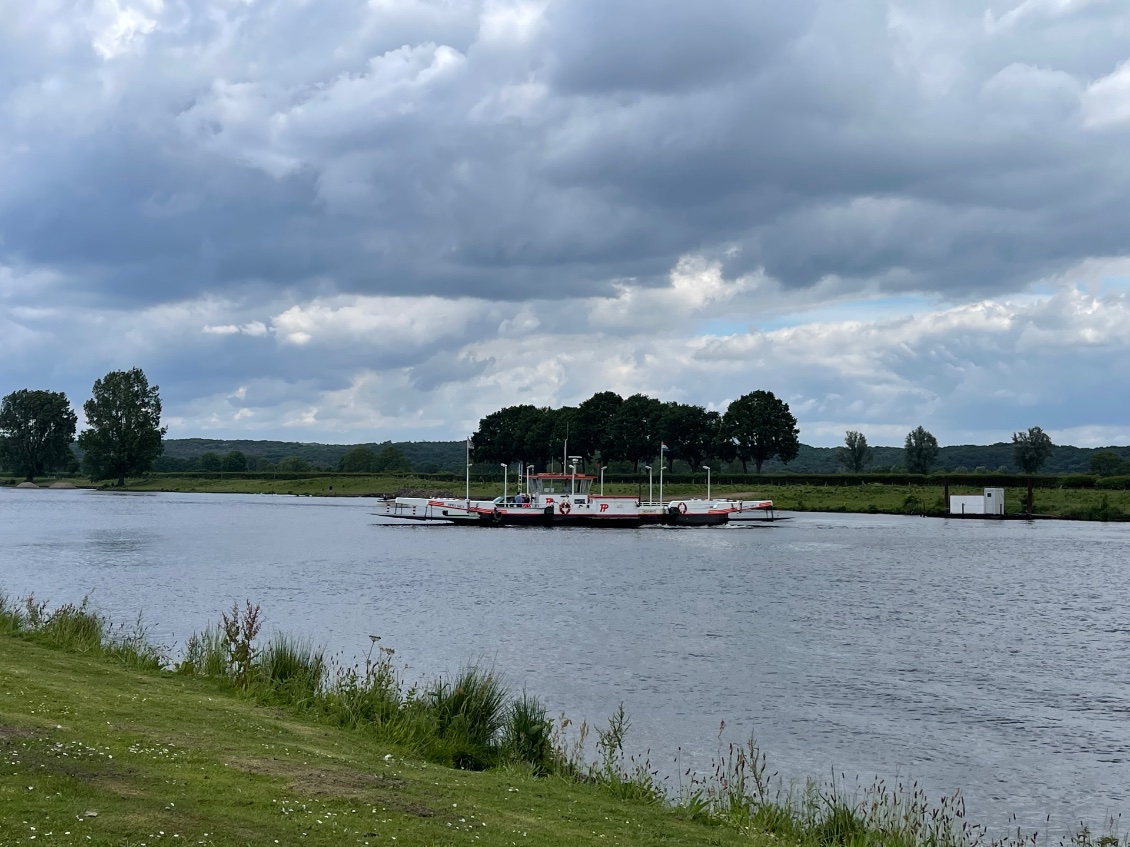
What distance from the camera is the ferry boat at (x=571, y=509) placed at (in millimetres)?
102000

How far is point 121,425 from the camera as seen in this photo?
194m

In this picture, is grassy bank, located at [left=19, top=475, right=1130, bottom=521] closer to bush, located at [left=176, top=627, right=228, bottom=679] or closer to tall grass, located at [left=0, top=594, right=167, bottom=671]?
bush, located at [left=176, top=627, right=228, bottom=679]


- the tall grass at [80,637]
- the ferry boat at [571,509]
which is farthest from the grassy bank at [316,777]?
the ferry boat at [571,509]

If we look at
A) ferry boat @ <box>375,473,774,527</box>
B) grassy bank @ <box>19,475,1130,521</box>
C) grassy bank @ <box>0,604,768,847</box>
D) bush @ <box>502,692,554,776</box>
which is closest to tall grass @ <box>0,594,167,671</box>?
grassy bank @ <box>0,604,768,847</box>

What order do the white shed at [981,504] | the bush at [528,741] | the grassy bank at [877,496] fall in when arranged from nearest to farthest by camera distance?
the bush at [528,741]
the white shed at [981,504]
the grassy bank at [877,496]

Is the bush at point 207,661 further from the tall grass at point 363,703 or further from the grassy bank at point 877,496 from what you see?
the grassy bank at point 877,496

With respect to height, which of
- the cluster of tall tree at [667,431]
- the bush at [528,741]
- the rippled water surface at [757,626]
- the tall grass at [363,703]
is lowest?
the rippled water surface at [757,626]

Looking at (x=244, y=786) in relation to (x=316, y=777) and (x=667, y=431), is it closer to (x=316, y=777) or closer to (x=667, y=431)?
(x=316, y=777)

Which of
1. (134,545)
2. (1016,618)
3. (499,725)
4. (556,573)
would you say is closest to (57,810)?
(499,725)

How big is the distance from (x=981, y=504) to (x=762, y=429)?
199 feet

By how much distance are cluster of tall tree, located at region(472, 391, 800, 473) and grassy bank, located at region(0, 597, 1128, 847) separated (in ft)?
526

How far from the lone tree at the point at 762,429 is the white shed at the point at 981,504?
56.2 m

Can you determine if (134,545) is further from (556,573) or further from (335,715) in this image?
(335,715)

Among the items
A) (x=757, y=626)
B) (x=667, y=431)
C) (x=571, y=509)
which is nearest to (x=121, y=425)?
(x=667, y=431)
